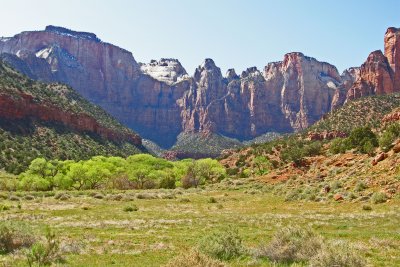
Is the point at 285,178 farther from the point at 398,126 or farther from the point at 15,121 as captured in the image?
the point at 15,121

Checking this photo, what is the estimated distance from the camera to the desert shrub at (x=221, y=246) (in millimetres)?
16312

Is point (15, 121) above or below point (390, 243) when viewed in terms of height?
above

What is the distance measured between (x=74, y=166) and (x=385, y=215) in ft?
175

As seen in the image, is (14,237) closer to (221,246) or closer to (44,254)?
(44,254)

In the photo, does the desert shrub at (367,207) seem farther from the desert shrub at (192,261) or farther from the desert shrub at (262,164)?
the desert shrub at (262,164)

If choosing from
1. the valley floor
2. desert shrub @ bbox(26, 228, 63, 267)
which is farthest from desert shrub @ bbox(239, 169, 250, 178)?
desert shrub @ bbox(26, 228, 63, 267)

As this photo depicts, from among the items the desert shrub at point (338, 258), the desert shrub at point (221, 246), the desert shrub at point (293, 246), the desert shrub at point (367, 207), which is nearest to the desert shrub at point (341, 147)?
the desert shrub at point (367, 207)

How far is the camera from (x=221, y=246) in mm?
16375

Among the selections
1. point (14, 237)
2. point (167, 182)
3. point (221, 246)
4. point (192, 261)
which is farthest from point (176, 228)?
point (167, 182)

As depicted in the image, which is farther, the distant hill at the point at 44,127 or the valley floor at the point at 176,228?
the distant hill at the point at 44,127

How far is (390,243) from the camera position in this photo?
18.6 metres

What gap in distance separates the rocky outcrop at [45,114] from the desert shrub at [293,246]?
106 m

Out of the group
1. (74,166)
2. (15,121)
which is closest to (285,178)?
(74,166)

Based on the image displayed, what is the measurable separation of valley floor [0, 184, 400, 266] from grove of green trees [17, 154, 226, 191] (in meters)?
27.6
